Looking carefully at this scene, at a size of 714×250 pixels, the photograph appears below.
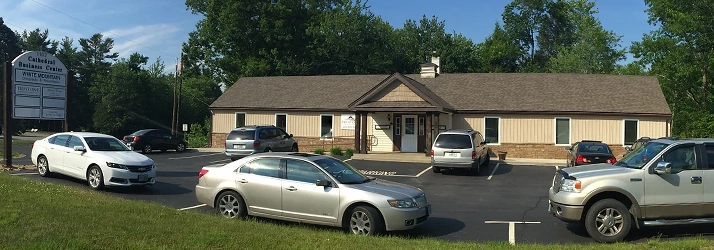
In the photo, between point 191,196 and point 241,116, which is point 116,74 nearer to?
point 241,116

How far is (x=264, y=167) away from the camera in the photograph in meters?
10.2

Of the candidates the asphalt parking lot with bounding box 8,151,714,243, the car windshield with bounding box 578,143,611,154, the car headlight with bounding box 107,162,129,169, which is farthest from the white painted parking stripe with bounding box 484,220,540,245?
the car windshield with bounding box 578,143,611,154

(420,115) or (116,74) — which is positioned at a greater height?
(116,74)

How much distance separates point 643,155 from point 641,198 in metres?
0.99

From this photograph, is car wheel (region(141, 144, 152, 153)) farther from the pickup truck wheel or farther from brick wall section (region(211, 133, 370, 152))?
the pickup truck wheel

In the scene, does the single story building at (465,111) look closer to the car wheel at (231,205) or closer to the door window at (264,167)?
the door window at (264,167)

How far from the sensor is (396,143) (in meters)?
29.4

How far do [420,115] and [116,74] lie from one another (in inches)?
1582

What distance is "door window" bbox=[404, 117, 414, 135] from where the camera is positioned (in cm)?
2917

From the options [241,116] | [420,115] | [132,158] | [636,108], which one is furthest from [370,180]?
[241,116]

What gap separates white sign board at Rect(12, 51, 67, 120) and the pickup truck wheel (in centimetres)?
1712

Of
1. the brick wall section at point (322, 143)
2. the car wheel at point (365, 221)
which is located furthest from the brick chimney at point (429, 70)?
the car wheel at point (365, 221)

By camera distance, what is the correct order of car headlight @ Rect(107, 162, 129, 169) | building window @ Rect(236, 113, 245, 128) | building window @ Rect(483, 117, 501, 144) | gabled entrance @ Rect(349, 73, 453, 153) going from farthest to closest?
building window @ Rect(236, 113, 245, 128) → building window @ Rect(483, 117, 501, 144) → gabled entrance @ Rect(349, 73, 453, 153) → car headlight @ Rect(107, 162, 129, 169)

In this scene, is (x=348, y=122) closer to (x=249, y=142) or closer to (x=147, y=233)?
(x=249, y=142)
